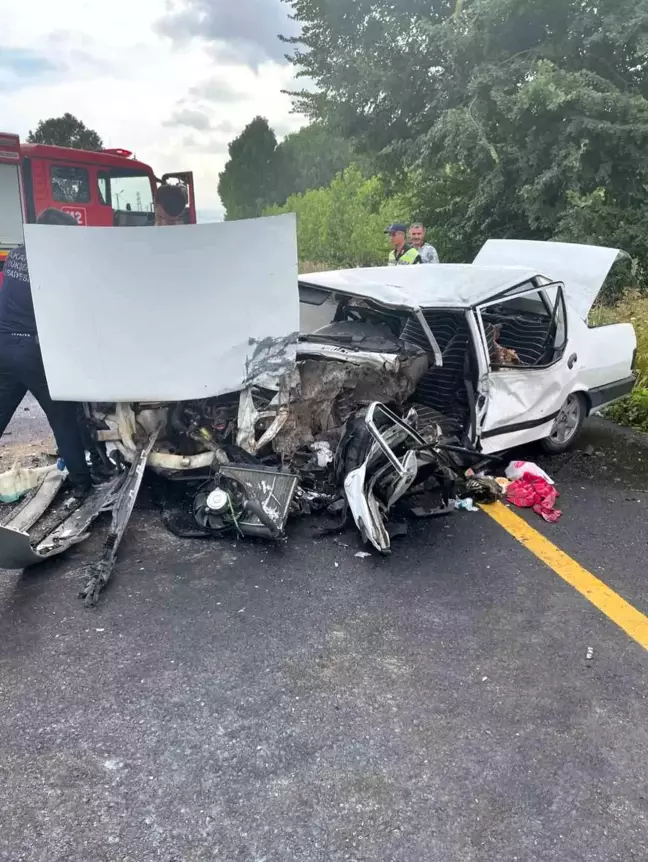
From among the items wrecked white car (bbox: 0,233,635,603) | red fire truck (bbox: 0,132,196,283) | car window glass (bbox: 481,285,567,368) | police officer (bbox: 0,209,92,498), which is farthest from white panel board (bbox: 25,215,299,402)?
red fire truck (bbox: 0,132,196,283)

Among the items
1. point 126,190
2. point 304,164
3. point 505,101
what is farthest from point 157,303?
point 304,164

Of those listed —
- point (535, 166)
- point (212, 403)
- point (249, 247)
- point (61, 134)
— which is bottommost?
point (212, 403)

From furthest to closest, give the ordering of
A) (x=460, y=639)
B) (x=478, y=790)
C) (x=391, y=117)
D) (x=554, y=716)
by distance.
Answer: (x=391, y=117), (x=460, y=639), (x=554, y=716), (x=478, y=790)

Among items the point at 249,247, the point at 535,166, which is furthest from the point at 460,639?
the point at 535,166

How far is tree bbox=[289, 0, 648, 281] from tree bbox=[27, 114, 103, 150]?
24.2 meters

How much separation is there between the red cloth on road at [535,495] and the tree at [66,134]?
31499 mm

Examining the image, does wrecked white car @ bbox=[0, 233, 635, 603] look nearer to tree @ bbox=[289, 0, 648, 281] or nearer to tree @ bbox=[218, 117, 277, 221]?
tree @ bbox=[289, 0, 648, 281]

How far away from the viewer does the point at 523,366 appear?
4.58 m

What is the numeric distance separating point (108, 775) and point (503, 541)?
2.54 meters

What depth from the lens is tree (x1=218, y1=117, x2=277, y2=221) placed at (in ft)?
172

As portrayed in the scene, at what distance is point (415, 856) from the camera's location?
191cm

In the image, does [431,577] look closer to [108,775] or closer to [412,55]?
[108,775]

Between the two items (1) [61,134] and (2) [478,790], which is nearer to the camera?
(2) [478,790]

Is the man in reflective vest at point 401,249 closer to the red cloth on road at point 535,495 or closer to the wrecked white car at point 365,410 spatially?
the wrecked white car at point 365,410
